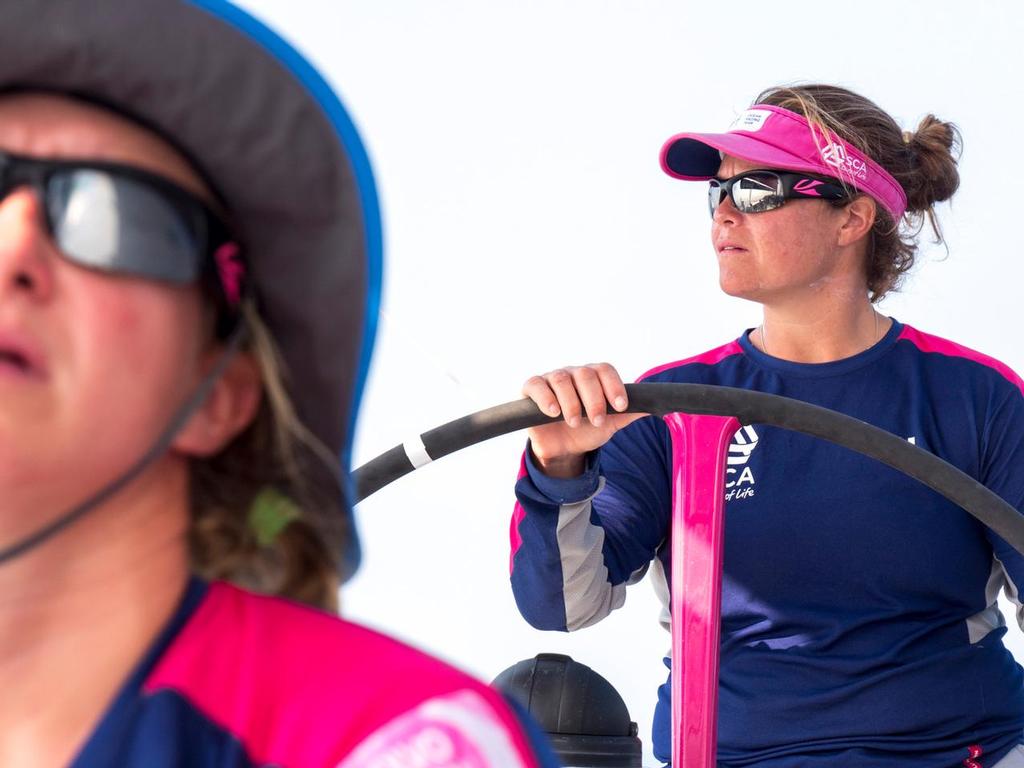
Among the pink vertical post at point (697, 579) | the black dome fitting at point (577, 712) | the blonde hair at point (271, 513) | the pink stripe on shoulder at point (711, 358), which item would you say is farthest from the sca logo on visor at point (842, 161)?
the blonde hair at point (271, 513)

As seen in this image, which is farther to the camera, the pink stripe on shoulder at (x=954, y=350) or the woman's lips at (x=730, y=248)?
the woman's lips at (x=730, y=248)

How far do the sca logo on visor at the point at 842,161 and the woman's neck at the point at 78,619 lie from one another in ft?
5.91

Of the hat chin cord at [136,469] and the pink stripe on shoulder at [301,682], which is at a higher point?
the hat chin cord at [136,469]

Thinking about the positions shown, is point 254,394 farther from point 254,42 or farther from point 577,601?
point 577,601

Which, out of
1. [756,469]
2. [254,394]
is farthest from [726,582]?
[254,394]

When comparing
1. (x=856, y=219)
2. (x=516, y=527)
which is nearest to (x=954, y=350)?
(x=856, y=219)

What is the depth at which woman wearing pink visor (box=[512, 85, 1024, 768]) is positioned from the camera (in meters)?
2.08

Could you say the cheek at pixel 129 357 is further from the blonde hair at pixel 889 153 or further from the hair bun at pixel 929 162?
the hair bun at pixel 929 162

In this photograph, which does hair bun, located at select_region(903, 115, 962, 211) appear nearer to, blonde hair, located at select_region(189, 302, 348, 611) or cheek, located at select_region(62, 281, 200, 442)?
blonde hair, located at select_region(189, 302, 348, 611)

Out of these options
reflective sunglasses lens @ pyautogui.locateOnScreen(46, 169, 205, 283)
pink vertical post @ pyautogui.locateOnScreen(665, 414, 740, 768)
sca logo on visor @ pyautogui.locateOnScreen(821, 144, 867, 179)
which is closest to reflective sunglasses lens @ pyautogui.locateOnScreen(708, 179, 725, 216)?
sca logo on visor @ pyautogui.locateOnScreen(821, 144, 867, 179)

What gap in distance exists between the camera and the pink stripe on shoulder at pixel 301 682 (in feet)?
2.65

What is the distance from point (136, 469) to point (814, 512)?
1.50 metres

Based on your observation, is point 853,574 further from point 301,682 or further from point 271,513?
point 301,682

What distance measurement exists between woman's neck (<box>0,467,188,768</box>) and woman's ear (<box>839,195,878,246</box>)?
6.03 ft
